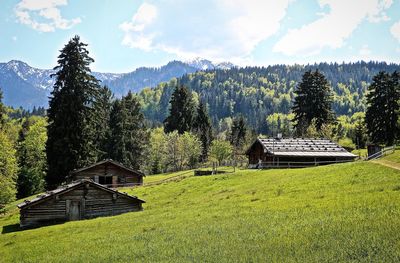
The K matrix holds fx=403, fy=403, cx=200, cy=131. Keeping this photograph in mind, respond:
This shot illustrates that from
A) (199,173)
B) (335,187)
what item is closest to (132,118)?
(199,173)

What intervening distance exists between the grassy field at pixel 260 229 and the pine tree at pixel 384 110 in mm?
38579

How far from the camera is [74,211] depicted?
4044cm

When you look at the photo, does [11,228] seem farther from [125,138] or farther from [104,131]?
[125,138]

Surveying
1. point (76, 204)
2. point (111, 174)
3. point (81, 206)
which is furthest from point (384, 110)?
point (76, 204)

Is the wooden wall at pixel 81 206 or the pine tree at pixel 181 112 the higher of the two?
the pine tree at pixel 181 112

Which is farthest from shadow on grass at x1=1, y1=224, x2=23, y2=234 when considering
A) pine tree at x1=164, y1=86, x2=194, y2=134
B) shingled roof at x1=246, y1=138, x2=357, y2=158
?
pine tree at x1=164, y1=86, x2=194, y2=134

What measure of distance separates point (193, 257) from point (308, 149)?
159 feet

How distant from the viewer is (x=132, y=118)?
284 feet

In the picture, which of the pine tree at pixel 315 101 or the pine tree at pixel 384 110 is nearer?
the pine tree at pixel 384 110

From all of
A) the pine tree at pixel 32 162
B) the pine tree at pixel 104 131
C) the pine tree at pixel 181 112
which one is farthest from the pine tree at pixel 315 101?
the pine tree at pixel 32 162

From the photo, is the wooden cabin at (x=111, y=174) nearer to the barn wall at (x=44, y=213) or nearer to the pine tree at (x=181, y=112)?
the barn wall at (x=44, y=213)

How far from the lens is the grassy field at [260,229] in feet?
53.6

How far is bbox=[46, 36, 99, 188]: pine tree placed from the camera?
54.1 metres

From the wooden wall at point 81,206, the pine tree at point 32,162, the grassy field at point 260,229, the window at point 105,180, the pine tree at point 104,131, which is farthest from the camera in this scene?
the pine tree at point 32,162
